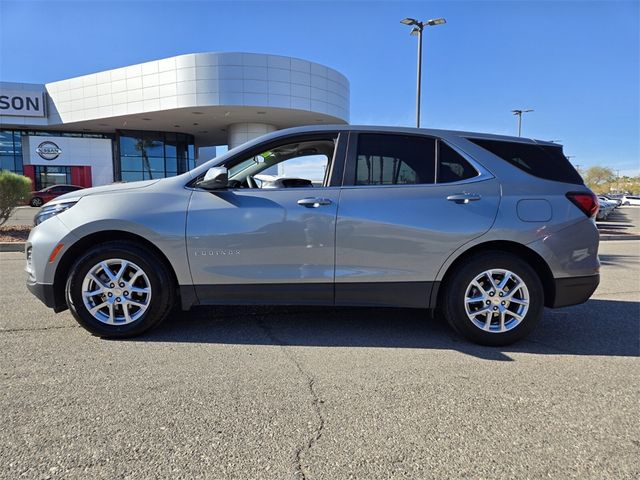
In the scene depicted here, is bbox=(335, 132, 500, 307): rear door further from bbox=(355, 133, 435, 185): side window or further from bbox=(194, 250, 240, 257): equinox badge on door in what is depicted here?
bbox=(194, 250, 240, 257): equinox badge on door

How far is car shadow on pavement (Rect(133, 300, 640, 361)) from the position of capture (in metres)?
3.83

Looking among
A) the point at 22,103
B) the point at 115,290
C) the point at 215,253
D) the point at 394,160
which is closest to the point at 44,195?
the point at 22,103

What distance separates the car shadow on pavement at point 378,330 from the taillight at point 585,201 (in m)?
1.21

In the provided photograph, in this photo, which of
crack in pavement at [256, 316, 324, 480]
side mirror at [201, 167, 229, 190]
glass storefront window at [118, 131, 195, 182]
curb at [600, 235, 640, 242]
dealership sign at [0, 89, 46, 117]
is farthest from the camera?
glass storefront window at [118, 131, 195, 182]

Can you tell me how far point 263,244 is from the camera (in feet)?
12.1

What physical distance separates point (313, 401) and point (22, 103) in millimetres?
36617

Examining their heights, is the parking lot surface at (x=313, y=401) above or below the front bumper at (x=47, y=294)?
below

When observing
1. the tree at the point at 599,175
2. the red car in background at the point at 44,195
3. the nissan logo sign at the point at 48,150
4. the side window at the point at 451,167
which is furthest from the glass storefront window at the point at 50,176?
the tree at the point at 599,175

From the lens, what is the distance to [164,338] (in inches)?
152

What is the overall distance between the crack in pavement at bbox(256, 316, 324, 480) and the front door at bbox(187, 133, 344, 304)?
15.6 inches

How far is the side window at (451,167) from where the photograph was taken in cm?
386

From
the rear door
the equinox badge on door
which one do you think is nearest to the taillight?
the rear door

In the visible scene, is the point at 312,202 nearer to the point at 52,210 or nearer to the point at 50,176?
the point at 52,210

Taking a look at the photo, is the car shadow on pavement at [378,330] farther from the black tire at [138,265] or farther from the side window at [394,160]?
the side window at [394,160]
